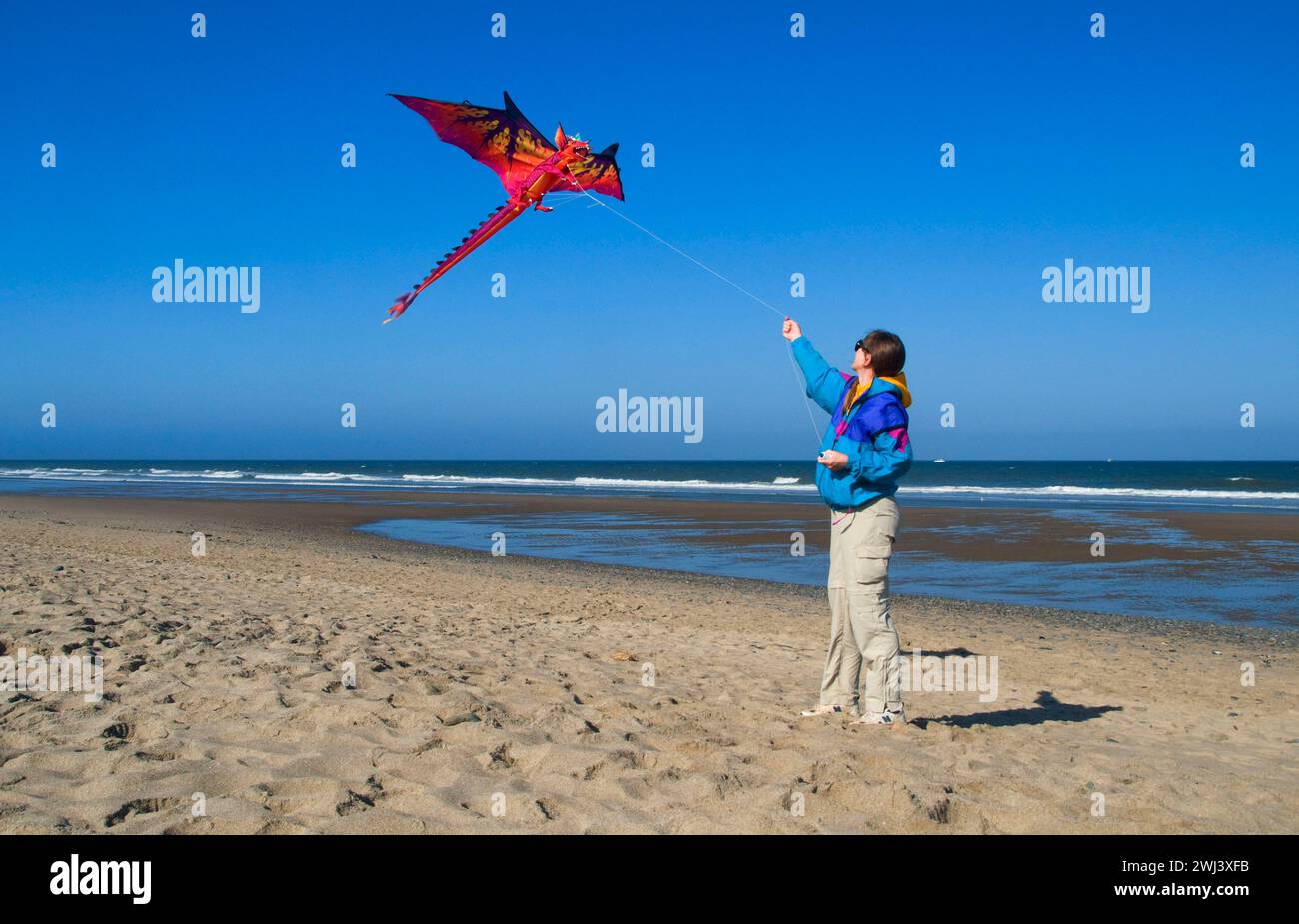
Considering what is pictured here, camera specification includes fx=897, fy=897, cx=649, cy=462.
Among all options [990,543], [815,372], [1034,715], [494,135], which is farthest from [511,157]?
[990,543]

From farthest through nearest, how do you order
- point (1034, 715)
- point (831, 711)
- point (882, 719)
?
point (1034, 715) < point (831, 711) < point (882, 719)

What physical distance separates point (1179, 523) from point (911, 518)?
22.0ft

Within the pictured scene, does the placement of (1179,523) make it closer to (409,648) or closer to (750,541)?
(750,541)

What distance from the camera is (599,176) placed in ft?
22.9

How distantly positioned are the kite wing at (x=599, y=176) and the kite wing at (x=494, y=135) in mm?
257

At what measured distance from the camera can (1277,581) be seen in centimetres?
1302

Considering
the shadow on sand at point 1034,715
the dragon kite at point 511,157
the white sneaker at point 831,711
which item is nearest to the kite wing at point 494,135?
the dragon kite at point 511,157

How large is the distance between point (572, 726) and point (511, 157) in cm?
444

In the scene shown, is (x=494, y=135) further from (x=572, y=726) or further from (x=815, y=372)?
(x=572, y=726)

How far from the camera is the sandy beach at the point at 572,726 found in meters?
3.38

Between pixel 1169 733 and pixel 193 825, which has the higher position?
pixel 193 825

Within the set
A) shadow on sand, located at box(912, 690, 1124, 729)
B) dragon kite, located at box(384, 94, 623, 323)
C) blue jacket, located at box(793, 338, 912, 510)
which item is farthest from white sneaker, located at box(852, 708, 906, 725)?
dragon kite, located at box(384, 94, 623, 323)
